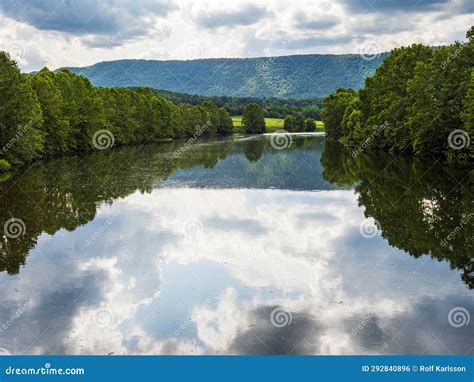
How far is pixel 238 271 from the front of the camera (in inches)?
670

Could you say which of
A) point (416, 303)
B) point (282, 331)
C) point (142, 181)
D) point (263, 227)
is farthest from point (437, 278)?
point (142, 181)

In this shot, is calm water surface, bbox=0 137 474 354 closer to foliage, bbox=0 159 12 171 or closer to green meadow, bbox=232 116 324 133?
foliage, bbox=0 159 12 171

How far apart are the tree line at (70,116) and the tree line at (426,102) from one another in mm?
35214

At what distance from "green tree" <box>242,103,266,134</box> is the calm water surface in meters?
123

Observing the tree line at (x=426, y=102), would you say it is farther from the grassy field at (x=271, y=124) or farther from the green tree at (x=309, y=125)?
the green tree at (x=309, y=125)

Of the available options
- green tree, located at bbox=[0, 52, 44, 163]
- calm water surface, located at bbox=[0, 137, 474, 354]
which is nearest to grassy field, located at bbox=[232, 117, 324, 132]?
green tree, located at bbox=[0, 52, 44, 163]

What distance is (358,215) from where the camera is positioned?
2638cm

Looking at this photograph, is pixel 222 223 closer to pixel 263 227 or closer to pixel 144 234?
pixel 263 227

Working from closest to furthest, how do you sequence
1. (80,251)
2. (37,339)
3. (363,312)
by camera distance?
(37,339), (363,312), (80,251)

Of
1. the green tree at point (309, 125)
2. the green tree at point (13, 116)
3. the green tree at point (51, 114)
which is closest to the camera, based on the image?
the green tree at point (13, 116)

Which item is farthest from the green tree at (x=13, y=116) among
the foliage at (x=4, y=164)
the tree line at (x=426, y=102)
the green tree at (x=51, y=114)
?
the tree line at (x=426, y=102)

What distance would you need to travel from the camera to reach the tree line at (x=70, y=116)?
50281 millimetres

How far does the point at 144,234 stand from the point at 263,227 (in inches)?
190

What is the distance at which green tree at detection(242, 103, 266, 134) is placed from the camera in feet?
516
